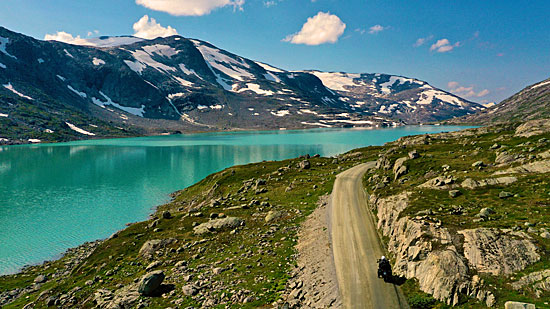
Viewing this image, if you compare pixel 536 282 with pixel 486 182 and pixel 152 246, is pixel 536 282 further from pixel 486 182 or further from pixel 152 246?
pixel 152 246

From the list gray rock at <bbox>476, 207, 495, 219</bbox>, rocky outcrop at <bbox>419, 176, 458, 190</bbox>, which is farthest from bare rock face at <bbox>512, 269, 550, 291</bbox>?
rocky outcrop at <bbox>419, 176, 458, 190</bbox>

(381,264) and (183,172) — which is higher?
(381,264)

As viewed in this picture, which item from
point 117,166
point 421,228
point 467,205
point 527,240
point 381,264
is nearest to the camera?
point 527,240

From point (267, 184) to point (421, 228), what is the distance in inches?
1629

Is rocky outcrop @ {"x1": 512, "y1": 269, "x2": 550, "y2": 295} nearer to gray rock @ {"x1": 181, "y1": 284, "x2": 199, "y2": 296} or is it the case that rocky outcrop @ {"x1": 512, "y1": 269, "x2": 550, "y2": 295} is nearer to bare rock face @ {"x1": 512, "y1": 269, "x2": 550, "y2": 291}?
bare rock face @ {"x1": 512, "y1": 269, "x2": 550, "y2": 291}

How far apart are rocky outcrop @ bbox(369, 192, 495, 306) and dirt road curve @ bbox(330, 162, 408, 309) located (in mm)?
2014

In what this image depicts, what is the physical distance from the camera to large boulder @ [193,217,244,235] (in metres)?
42.7

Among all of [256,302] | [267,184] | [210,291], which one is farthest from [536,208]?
[267,184]

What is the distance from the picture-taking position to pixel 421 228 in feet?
84.7

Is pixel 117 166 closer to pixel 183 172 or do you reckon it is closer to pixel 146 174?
pixel 146 174

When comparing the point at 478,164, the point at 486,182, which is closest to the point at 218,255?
the point at 486,182

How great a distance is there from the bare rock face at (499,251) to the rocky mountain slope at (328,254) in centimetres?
7

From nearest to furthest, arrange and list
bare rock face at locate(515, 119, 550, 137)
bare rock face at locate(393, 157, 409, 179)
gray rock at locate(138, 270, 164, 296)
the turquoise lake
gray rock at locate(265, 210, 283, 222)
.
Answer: gray rock at locate(138, 270, 164, 296)
gray rock at locate(265, 210, 283, 222)
bare rock face at locate(393, 157, 409, 179)
bare rock face at locate(515, 119, 550, 137)
the turquoise lake

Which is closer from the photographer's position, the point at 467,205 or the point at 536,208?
the point at 536,208
